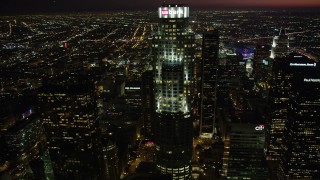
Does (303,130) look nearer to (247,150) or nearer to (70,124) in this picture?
(247,150)

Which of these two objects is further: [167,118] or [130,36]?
[130,36]

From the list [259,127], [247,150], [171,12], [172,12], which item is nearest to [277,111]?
[259,127]

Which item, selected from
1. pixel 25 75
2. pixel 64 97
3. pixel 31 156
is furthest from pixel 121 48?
pixel 64 97

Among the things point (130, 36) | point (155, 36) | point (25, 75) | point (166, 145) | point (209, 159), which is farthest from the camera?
point (130, 36)

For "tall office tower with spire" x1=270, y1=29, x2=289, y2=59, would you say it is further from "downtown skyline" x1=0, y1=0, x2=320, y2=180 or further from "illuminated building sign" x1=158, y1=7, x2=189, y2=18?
"illuminated building sign" x1=158, y1=7, x2=189, y2=18

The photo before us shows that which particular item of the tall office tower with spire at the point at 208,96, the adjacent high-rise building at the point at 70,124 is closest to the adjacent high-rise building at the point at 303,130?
the tall office tower with spire at the point at 208,96

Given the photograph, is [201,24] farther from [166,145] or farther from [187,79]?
[166,145]

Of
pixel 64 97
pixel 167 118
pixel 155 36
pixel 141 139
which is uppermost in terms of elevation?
pixel 155 36

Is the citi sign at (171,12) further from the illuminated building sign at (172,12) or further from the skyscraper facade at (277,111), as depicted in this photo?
the skyscraper facade at (277,111)
